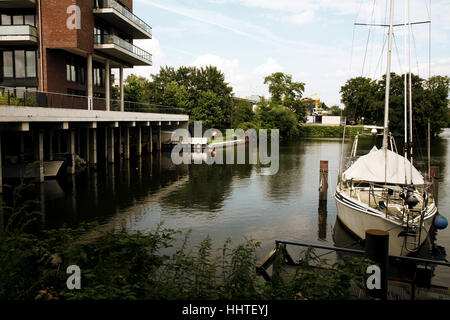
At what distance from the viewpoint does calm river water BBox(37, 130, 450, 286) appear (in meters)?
16.4

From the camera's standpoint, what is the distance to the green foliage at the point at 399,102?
73562mm

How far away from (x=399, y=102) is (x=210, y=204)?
6264 cm

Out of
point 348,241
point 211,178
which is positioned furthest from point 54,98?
point 348,241

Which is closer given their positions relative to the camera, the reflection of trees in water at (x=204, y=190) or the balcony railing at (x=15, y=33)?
the reflection of trees in water at (x=204, y=190)

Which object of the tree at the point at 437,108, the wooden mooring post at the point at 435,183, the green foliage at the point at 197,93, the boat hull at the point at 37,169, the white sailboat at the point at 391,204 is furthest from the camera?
the tree at the point at 437,108

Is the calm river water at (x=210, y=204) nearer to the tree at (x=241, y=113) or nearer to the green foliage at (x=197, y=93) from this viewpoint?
the green foliage at (x=197, y=93)

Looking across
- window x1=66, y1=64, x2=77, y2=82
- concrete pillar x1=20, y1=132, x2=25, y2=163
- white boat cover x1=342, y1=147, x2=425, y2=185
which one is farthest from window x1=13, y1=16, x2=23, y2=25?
white boat cover x1=342, y1=147, x2=425, y2=185

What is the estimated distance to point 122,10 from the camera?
126 feet

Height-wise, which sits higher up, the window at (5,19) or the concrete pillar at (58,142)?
the window at (5,19)

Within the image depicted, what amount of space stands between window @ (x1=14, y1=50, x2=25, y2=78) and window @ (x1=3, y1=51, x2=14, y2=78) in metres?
0.44

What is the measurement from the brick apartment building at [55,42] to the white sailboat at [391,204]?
22.6 meters

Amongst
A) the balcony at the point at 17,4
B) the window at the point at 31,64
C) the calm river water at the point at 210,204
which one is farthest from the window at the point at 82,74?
the calm river water at the point at 210,204
